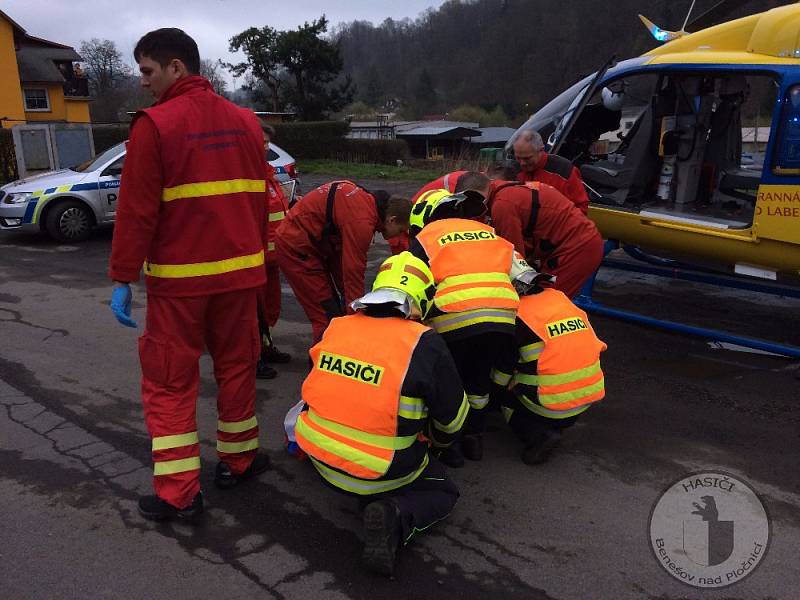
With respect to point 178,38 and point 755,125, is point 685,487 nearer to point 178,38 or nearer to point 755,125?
point 178,38

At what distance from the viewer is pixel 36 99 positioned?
35.9m

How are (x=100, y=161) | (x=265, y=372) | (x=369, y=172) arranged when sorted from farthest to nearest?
(x=369, y=172)
(x=100, y=161)
(x=265, y=372)

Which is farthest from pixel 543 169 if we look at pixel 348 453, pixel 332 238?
pixel 348 453

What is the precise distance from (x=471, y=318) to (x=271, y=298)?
222cm

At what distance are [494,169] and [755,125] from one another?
14.1 feet

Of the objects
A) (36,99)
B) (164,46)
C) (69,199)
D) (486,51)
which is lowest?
→ (69,199)

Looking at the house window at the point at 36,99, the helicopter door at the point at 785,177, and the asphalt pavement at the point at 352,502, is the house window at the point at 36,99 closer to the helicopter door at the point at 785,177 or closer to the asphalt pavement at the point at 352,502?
the asphalt pavement at the point at 352,502

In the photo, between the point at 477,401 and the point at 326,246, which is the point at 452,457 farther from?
the point at 326,246

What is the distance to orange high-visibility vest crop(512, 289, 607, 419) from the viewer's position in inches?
135

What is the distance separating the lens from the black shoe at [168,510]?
9.71 ft

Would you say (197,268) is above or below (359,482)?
above

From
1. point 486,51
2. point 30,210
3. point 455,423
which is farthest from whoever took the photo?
point 486,51

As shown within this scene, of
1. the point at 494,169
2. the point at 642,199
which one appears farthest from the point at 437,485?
the point at 642,199

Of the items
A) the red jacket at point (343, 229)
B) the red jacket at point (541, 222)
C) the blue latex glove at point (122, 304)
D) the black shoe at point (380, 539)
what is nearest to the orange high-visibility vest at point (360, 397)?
the black shoe at point (380, 539)
